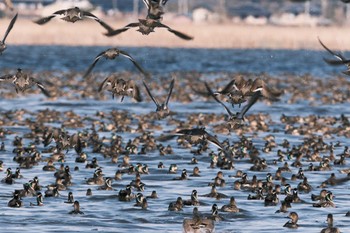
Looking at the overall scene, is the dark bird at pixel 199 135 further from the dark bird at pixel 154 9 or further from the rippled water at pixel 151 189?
the dark bird at pixel 154 9

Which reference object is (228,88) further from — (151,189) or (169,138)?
(151,189)

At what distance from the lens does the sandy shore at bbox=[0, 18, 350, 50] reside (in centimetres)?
13625

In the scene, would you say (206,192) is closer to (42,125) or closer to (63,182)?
(63,182)

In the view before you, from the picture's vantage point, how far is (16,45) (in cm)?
13412

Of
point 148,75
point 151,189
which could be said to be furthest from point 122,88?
point 151,189

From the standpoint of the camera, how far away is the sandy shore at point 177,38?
13625 cm

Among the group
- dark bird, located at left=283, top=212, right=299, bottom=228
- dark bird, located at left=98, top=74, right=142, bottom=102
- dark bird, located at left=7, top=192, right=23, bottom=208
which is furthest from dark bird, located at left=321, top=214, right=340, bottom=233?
dark bird, located at left=7, top=192, right=23, bottom=208

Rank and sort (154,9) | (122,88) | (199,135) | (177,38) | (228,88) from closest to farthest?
(154,9), (228,88), (199,135), (122,88), (177,38)

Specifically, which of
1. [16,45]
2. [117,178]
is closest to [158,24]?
[117,178]

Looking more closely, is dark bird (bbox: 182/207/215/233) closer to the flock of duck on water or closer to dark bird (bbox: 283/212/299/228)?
the flock of duck on water

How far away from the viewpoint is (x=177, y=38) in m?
139

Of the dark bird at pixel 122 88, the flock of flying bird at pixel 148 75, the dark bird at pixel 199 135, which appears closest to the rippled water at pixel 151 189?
the dark bird at pixel 199 135

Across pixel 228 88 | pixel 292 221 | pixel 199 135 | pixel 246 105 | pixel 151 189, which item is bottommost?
pixel 151 189

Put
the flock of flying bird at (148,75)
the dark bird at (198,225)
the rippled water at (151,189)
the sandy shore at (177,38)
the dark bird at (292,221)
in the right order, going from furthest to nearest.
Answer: the sandy shore at (177,38), the rippled water at (151,189), the dark bird at (292,221), the flock of flying bird at (148,75), the dark bird at (198,225)
